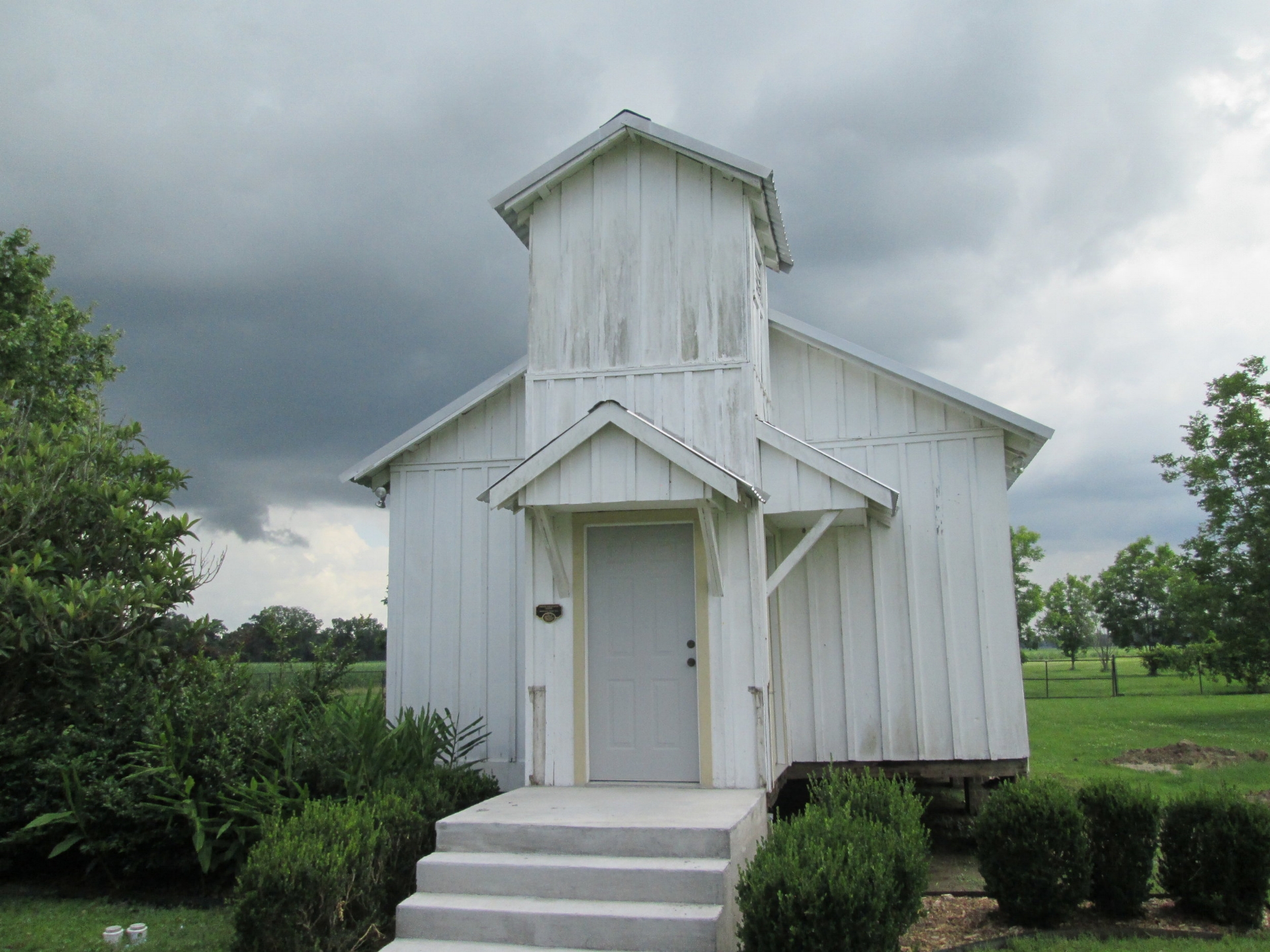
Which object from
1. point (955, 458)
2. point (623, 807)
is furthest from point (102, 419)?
point (955, 458)

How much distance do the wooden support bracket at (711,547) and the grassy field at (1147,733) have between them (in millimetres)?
4360

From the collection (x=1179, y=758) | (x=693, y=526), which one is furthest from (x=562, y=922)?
(x=1179, y=758)

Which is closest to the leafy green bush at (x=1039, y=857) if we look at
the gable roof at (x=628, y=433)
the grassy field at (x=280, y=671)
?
the gable roof at (x=628, y=433)

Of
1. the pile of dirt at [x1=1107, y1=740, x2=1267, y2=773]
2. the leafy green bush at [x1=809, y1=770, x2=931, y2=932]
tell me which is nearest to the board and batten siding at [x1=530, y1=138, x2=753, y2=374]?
the leafy green bush at [x1=809, y1=770, x2=931, y2=932]

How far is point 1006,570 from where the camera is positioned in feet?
29.1

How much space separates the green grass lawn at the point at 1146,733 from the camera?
1227 centimetres

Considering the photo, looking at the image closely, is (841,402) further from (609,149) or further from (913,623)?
(609,149)

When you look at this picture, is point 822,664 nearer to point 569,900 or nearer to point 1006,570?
point 1006,570

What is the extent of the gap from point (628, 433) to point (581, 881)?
11.1 ft

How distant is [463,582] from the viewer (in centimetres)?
1000

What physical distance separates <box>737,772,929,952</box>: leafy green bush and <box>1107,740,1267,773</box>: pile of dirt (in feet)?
32.3

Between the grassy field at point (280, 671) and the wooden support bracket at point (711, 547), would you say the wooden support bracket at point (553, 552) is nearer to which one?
the wooden support bracket at point (711, 547)

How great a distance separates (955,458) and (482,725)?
5606 mm

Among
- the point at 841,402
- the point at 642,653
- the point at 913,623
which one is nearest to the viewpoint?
the point at 642,653
